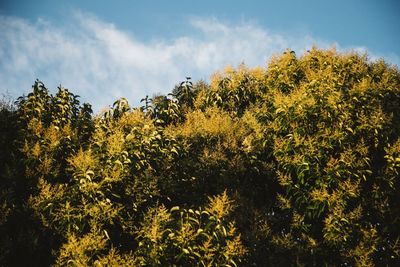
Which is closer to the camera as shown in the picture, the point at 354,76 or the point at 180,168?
the point at 180,168

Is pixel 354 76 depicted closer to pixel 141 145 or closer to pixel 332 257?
pixel 332 257

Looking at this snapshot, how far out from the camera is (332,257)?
17.7 ft

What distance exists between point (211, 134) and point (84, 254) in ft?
10.2

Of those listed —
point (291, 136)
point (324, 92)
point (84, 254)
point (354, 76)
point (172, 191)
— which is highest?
point (354, 76)

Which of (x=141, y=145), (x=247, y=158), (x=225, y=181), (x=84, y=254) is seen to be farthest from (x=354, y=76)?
(x=84, y=254)

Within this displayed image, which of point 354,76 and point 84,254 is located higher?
point 354,76

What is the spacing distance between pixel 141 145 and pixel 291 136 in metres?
2.41

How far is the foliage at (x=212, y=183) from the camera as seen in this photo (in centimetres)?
482

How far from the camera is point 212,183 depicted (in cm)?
614

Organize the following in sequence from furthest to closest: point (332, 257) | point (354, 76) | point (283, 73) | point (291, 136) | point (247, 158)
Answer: point (283, 73), point (354, 76), point (247, 158), point (291, 136), point (332, 257)

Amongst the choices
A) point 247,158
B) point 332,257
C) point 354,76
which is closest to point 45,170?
point 247,158

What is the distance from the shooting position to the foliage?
190 inches

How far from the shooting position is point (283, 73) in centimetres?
753

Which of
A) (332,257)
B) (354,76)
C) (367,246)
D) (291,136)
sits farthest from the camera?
(354,76)
